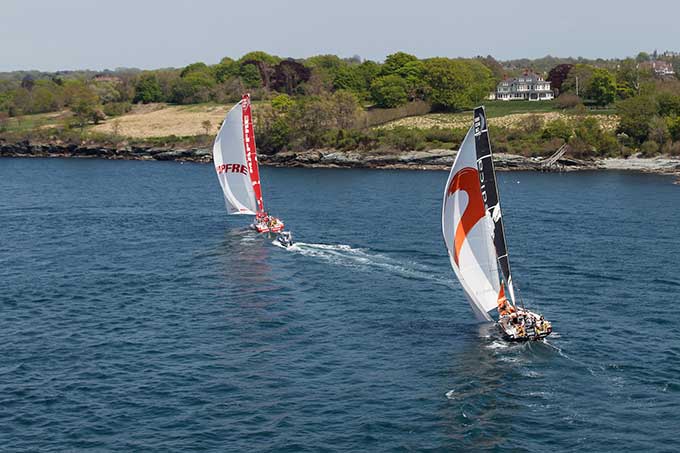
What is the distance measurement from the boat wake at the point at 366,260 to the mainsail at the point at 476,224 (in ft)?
41.0

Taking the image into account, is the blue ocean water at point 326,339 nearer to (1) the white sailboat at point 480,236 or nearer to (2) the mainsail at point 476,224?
(1) the white sailboat at point 480,236

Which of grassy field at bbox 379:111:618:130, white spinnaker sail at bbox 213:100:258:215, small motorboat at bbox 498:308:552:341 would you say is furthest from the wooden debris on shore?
small motorboat at bbox 498:308:552:341

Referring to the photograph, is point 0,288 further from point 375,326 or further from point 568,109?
point 568,109

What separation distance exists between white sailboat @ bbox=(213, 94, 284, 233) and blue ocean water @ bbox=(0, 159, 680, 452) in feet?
10.1

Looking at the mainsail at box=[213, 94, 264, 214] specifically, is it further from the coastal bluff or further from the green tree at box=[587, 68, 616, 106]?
the green tree at box=[587, 68, 616, 106]

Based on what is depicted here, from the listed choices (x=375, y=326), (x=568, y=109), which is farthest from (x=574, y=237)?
(x=568, y=109)

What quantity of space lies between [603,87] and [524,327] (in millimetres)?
156773

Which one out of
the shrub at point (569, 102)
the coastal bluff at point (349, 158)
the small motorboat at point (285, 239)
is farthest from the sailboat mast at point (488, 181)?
the shrub at point (569, 102)

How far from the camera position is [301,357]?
163 feet

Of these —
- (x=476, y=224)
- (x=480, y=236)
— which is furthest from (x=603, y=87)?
(x=476, y=224)

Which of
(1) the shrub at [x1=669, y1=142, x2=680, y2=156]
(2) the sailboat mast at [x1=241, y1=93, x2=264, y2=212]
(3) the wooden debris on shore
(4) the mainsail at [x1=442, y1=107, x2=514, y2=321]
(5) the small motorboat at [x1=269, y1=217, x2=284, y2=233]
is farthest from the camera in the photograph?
(1) the shrub at [x1=669, y1=142, x2=680, y2=156]

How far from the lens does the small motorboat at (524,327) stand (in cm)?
Result: 4950

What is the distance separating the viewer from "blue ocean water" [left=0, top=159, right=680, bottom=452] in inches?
1582

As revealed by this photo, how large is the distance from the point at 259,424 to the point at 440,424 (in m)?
8.79
